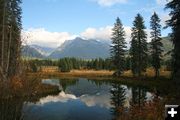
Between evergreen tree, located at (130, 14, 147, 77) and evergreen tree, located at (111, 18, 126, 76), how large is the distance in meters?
3.08

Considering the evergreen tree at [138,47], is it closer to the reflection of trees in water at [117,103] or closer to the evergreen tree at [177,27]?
the reflection of trees in water at [117,103]

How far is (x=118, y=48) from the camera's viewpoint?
2894 inches

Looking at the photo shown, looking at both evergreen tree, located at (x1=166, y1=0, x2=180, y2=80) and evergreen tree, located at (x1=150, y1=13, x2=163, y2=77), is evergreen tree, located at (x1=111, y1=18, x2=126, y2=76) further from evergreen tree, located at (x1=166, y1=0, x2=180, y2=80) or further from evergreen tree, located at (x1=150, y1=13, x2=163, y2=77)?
evergreen tree, located at (x1=166, y1=0, x2=180, y2=80)

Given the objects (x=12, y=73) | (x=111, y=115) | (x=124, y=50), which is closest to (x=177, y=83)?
(x=111, y=115)

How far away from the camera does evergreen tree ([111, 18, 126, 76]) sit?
72250 mm

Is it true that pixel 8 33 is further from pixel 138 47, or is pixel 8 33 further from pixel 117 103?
pixel 138 47

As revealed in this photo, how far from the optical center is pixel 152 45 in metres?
67.1

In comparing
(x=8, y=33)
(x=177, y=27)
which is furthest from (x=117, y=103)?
(x=8, y=33)

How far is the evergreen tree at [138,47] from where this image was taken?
68.4m

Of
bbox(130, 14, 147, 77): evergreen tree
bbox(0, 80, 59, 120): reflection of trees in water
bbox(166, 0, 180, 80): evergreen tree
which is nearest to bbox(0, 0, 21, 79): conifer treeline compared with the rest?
bbox(0, 80, 59, 120): reflection of trees in water

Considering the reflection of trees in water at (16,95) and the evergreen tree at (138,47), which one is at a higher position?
the evergreen tree at (138,47)

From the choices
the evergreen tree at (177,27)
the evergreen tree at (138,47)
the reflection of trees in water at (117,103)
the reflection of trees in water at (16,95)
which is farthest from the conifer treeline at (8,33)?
the evergreen tree at (138,47)

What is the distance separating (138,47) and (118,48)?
20.0 feet

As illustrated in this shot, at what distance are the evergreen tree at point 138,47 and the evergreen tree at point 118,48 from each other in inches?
121
